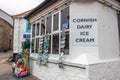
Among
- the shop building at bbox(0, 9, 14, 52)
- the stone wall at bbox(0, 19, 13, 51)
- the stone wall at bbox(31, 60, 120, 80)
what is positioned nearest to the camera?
the stone wall at bbox(31, 60, 120, 80)

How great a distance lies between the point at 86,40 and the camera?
16.3ft

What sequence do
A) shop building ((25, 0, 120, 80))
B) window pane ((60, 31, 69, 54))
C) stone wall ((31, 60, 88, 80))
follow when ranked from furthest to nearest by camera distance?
window pane ((60, 31, 69, 54)), shop building ((25, 0, 120, 80)), stone wall ((31, 60, 88, 80))

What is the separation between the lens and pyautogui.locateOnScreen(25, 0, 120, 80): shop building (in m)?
4.74

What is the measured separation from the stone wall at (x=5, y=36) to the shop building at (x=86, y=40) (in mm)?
22897

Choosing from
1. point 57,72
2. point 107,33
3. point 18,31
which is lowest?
point 57,72

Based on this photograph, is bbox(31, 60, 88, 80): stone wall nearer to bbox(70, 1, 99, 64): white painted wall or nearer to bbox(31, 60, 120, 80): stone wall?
bbox(31, 60, 120, 80): stone wall

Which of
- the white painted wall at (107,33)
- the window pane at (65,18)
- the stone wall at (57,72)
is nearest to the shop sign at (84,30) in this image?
the white painted wall at (107,33)

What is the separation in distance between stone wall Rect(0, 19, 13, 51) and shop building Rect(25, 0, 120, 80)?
22897 millimetres

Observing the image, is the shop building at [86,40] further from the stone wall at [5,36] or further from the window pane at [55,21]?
the stone wall at [5,36]

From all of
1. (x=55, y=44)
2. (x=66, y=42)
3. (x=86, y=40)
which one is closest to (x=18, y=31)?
(x=55, y=44)

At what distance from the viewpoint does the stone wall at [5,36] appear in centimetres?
2656

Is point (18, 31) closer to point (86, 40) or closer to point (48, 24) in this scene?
point (48, 24)

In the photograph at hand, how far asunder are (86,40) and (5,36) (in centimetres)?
2554

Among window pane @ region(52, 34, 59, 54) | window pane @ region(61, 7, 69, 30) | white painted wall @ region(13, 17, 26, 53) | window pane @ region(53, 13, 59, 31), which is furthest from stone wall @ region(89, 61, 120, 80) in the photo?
white painted wall @ region(13, 17, 26, 53)
